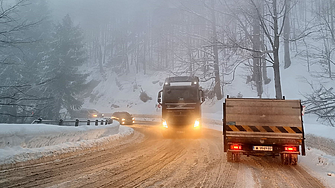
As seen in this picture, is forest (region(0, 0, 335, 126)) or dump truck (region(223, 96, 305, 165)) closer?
dump truck (region(223, 96, 305, 165))

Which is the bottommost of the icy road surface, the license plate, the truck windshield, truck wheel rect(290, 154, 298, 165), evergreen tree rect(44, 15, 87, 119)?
the icy road surface

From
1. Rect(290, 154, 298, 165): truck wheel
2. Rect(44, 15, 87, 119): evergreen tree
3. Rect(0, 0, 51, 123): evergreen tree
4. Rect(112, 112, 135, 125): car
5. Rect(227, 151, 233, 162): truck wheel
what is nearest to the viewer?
Rect(290, 154, 298, 165): truck wheel

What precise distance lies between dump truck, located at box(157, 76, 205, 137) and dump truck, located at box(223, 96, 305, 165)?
22.4 feet

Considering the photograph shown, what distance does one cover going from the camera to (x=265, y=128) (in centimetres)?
773

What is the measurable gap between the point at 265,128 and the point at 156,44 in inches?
2658

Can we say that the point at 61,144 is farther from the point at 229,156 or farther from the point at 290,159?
the point at 290,159

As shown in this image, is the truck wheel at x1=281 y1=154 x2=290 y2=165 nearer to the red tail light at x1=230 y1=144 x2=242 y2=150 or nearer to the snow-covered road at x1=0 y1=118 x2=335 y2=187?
the snow-covered road at x1=0 y1=118 x2=335 y2=187

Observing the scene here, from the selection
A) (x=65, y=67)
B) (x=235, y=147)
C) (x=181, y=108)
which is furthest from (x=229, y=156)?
(x=65, y=67)

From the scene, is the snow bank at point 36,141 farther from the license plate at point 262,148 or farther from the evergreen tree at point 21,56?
the license plate at point 262,148

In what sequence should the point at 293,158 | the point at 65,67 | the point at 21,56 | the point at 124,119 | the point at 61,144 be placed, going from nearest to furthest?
the point at 293,158 → the point at 61,144 → the point at 21,56 → the point at 124,119 → the point at 65,67

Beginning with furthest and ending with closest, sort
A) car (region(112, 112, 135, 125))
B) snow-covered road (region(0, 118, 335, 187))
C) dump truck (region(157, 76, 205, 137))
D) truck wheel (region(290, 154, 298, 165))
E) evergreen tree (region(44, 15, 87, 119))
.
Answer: evergreen tree (region(44, 15, 87, 119)) → car (region(112, 112, 135, 125)) → dump truck (region(157, 76, 205, 137)) → truck wheel (region(290, 154, 298, 165)) → snow-covered road (region(0, 118, 335, 187))

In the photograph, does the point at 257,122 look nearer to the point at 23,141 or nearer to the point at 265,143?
the point at 265,143

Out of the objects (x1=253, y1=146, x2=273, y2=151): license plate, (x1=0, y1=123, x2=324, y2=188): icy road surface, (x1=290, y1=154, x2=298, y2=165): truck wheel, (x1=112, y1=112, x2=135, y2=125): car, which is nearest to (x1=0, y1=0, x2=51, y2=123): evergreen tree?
(x1=0, y1=123, x2=324, y2=188): icy road surface

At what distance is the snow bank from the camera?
22.8 ft
